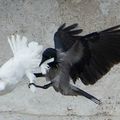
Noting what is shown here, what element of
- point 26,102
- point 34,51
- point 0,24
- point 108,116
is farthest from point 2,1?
point 34,51

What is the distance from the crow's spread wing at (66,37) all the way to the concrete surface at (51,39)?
903 millimetres

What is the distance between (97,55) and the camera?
335 cm

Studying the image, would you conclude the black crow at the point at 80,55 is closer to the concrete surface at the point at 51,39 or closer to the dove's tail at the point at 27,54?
the dove's tail at the point at 27,54

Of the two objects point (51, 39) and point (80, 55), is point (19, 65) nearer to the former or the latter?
point (80, 55)

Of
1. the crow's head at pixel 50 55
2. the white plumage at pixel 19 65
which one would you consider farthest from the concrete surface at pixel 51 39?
A: the white plumage at pixel 19 65

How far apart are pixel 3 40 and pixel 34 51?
3.97 feet

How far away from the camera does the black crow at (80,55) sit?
3.25 meters

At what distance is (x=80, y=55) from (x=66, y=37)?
10cm

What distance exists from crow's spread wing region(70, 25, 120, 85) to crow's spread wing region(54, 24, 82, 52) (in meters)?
0.05

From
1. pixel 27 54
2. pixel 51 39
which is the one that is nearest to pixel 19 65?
pixel 27 54

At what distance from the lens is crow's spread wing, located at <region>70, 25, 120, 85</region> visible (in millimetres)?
3225

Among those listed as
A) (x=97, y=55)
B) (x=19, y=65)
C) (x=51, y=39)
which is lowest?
(x=51, y=39)

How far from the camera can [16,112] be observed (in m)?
4.32

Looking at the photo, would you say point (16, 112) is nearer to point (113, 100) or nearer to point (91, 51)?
point (113, 100)
